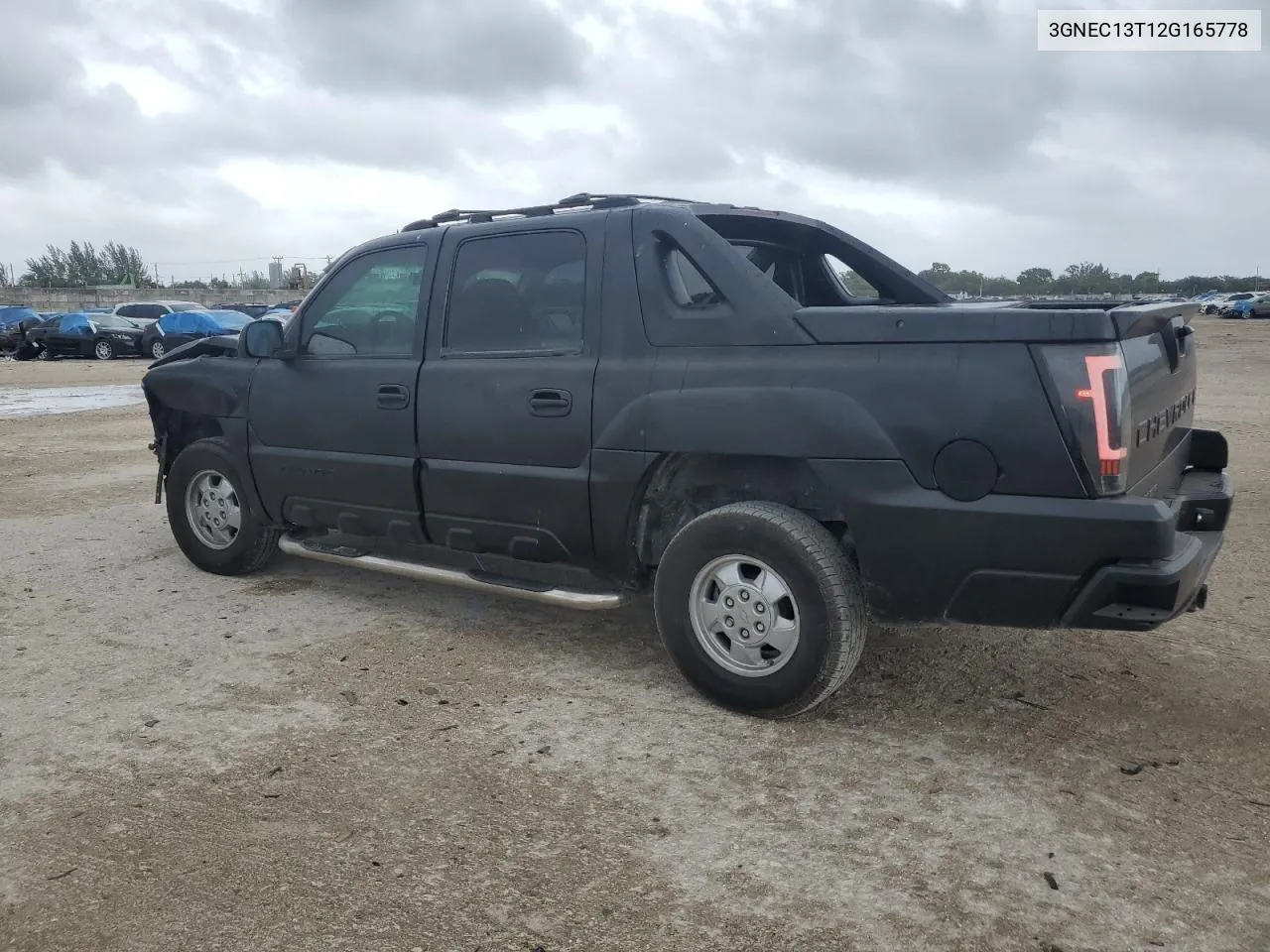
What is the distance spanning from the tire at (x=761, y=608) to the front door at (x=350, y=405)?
5.11 feet

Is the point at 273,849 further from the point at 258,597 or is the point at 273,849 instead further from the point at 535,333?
the point at 258,597

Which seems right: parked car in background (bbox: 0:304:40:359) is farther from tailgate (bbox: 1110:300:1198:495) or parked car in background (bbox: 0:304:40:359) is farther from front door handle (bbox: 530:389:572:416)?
tailgate (bbox: 1110:300:1198:495)

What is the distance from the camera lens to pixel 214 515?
5984mm

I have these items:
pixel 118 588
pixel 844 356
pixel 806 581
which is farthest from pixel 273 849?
pixel 118 588

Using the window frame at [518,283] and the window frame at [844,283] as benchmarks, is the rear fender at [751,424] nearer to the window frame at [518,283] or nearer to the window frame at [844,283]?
the window frame at [518,283]

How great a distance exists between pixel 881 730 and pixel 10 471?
937 centimetres

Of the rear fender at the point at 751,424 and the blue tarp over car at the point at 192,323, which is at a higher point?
the blue tarp over car at the point at 192,323

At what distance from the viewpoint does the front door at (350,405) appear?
4949 mm

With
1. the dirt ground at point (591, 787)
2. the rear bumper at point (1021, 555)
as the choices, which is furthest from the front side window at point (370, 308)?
the rear bumper at point (1021, 555)

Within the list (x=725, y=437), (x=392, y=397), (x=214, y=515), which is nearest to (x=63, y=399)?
(x=214, y=515)

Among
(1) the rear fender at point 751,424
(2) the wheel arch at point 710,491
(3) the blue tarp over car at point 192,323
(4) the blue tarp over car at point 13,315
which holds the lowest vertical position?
(2) the wheel arch at point 710,491

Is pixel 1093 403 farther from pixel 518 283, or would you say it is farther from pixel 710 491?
pixel 518 283

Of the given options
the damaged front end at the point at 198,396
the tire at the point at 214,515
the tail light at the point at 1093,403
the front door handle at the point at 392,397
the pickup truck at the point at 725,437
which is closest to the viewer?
the tail light at the point at 1093,403

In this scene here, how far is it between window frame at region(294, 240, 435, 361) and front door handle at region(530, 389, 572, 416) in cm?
78
